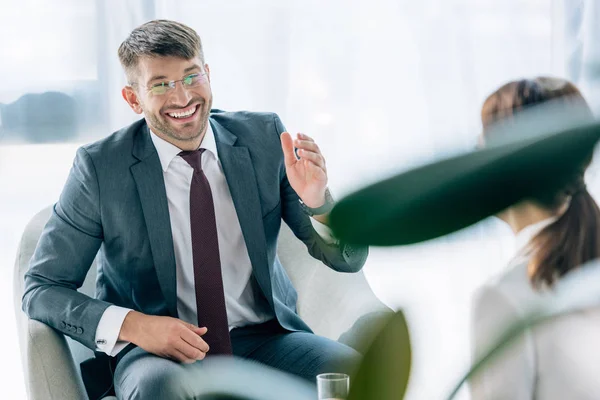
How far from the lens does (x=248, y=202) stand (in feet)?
6.37

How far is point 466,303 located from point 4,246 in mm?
1709

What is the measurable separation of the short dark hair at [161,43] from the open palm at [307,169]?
1.17 ft

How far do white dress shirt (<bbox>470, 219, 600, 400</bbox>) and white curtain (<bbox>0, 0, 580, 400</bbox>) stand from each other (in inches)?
65.4

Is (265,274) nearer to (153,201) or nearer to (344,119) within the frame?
(153,201)

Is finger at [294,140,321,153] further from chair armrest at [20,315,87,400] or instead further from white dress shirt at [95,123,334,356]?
chair armrest at [20,315,87,400]

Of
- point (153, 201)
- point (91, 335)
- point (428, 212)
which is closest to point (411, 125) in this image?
point (153, 201)

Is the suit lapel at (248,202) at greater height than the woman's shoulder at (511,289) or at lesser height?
lesser

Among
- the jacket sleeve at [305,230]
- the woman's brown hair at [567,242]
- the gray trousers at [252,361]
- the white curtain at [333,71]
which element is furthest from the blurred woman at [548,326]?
the white curtain at [333,71]

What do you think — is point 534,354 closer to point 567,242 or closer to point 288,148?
point 567,242

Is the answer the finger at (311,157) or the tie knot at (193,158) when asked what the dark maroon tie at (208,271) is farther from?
the finger at (311,157)

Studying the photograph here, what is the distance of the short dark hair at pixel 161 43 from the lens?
189cm

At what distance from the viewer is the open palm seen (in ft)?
5.59

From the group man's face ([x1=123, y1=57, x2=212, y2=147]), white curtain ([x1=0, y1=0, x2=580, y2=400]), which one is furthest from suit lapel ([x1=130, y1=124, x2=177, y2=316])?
white curtain ([x1=0, y1=0, x2=580, y2=400])

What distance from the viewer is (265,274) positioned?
6.32 feet
